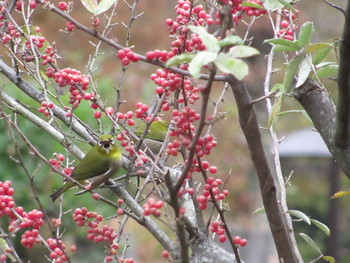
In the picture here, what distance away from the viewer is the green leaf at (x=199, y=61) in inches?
46.6

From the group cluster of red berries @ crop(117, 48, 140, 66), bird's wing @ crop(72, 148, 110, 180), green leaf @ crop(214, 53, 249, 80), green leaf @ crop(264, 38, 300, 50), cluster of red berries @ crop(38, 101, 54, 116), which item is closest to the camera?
green leaf @ crop(214, 53, 249, 80)

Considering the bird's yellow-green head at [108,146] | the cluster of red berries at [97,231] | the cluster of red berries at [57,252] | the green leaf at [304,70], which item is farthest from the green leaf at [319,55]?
the bird's yellow-green head at [108,146]

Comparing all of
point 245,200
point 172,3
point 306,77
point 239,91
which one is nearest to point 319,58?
point 306,77


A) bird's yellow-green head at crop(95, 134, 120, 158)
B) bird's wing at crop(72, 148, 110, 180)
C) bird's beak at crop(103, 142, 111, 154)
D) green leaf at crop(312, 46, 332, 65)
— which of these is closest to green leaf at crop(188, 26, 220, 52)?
green leaf at crop(312, 46, 332, 65)

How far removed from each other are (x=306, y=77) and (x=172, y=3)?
849 centimetres

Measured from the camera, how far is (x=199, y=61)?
1.20 meters

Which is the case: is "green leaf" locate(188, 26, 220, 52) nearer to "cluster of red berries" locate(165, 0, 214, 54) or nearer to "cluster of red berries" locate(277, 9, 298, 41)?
"cluster of red berries" locate(165, 0, 214, 54)

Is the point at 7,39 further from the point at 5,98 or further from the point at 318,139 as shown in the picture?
the point at 318,139

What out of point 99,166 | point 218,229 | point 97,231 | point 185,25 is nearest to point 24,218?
point 97,231

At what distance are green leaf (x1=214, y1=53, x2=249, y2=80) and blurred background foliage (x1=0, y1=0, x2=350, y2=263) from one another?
255 centimetres

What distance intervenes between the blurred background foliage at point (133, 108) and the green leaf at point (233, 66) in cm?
255

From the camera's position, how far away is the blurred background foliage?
215 inches

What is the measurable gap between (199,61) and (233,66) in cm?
7

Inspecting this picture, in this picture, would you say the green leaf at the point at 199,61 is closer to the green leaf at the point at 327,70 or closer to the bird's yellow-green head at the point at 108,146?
the green leaf at the point at 327,70
